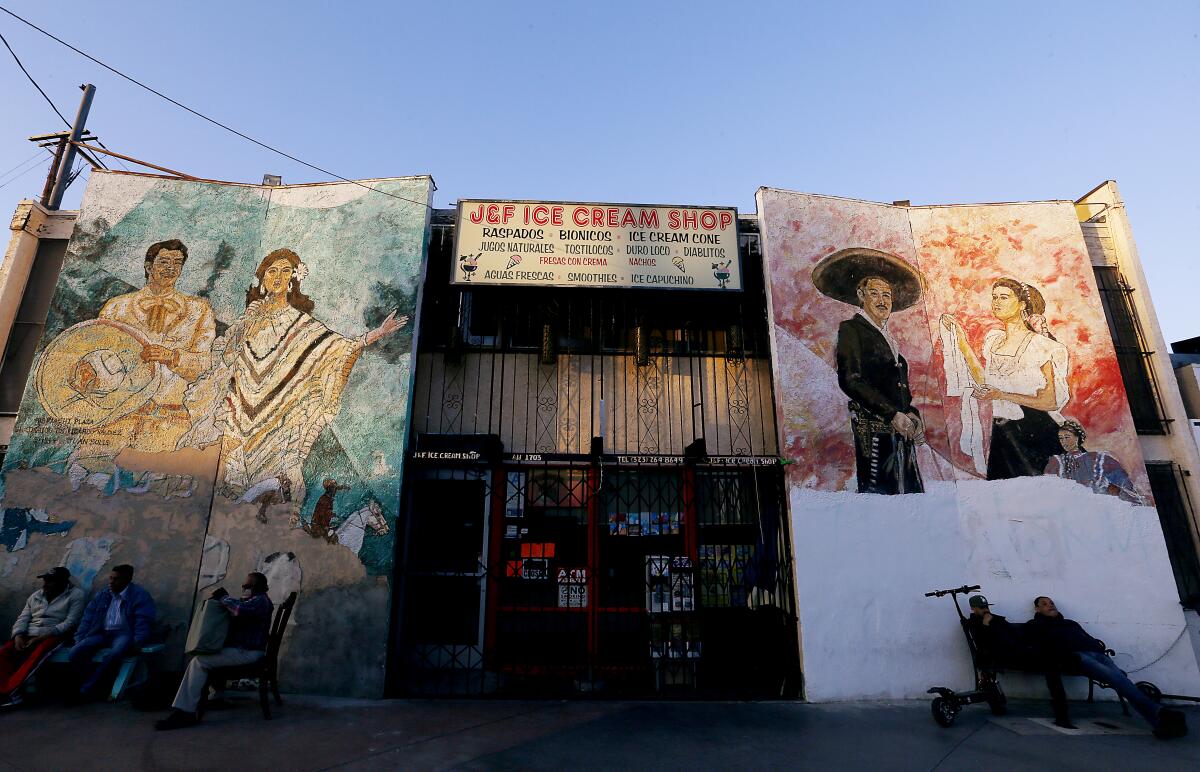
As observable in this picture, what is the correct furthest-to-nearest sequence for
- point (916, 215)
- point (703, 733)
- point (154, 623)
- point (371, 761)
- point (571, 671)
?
1. point (916, 215)
2. point (571, 671)
3. point (154, 623)
4. point (703, 733)
5. point (371, 761)

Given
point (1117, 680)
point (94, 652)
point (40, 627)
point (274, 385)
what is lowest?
point (1117, 680)

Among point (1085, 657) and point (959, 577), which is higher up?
point (959, 577)

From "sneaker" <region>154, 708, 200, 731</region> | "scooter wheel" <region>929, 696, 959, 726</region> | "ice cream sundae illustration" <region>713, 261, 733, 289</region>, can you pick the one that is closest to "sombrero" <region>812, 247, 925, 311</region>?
"ice cream sundae illustration" <region>713, 261, 733, 289</region>

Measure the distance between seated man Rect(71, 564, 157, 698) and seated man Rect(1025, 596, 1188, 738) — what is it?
34.3ft

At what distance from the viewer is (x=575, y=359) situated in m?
9.92

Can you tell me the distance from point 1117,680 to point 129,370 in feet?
42.0

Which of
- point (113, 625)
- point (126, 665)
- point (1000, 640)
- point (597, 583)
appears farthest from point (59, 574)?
point (1000, 640)

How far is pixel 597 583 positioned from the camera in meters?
8.73

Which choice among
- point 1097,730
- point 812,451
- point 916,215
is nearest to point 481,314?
point 812,451

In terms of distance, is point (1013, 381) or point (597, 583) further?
point (1013, 381)

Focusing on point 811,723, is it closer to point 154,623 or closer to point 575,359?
point 575,359

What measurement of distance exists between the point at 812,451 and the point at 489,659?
17.6ft

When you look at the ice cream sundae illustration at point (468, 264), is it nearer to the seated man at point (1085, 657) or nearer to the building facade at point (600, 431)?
the building facade at point (600, 431)

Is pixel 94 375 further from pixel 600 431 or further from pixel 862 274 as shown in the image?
pixel 862 274
